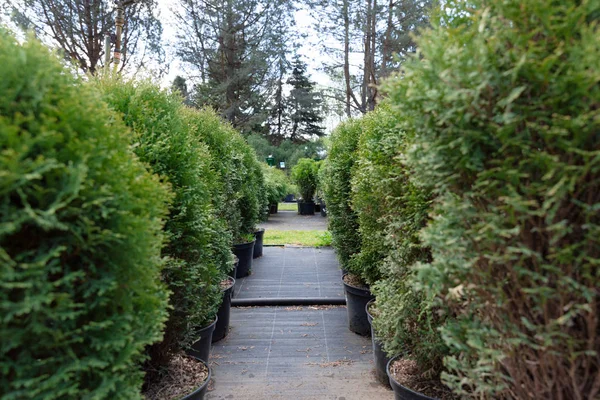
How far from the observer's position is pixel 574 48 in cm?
125

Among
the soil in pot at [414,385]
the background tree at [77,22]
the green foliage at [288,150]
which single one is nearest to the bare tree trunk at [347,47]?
the background tree at [77,22]

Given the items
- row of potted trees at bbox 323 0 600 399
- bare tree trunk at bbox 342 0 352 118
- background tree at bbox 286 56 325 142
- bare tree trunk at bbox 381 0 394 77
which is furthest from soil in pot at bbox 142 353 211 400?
background tree at bbox 286 56 325 142

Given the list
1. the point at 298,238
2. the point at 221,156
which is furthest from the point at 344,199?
the point at 298,238

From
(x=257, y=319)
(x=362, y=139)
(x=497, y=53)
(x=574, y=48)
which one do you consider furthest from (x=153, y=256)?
(x=257, y=319)

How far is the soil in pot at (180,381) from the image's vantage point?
102 inches

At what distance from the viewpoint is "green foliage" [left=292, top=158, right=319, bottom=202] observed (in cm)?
1681

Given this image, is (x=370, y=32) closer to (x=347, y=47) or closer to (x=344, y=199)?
(x=347, y=47)

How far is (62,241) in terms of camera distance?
4.70 feet

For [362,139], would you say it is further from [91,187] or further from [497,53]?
[91,187]

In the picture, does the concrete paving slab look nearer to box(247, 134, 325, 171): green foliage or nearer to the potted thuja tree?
the potted thuja tree

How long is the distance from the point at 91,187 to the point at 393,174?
2.04 meters

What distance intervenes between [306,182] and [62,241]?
15.7 m

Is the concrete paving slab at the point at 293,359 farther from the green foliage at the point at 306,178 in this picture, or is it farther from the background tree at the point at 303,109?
the background tree at the point at 303,109

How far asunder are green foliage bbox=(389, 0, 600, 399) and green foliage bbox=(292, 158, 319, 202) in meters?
15.0
